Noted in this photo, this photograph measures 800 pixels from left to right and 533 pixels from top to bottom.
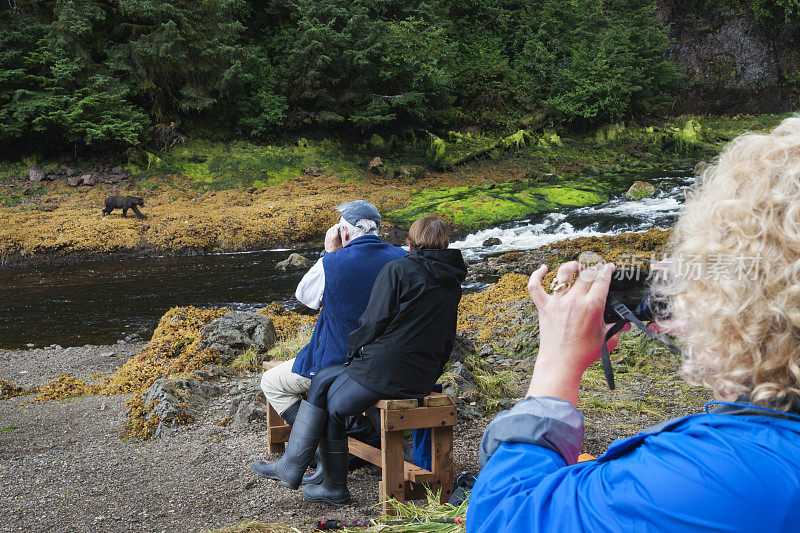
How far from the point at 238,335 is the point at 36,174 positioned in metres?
16.2

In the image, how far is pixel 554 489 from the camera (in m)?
0.89

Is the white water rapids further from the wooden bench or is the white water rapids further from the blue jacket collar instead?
the wooden bench

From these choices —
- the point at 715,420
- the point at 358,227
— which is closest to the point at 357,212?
the point at 358,227

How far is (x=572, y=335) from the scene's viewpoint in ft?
3.51

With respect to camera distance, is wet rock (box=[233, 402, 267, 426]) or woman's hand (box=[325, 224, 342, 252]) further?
wet rock (box=[233, 402, 267, 426])

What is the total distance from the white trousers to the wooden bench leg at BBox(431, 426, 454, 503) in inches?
34.0

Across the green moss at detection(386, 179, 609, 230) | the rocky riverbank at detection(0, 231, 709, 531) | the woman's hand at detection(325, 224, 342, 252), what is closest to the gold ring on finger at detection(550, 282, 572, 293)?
the rocky riverbank at detection(0, 231, 709, 531)

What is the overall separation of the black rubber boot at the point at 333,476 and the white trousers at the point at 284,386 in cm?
41

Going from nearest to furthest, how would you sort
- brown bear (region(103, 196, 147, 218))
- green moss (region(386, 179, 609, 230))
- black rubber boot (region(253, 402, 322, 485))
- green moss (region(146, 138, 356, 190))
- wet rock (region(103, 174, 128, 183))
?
black rubber boot (region(253, 402, 322, 485))
brown bear (region(103, 196, 147, 218))
green moss (region(386, 179, 609, 230))
wet rock (region(103, 174, 128, 183))
green moss (region(146, 138, 356, 190))

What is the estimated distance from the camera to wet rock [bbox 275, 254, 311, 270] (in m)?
14.4

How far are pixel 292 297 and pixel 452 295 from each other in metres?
8.86

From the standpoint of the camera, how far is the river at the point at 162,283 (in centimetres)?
1079

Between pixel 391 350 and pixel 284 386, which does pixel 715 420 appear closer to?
pixel 391 350

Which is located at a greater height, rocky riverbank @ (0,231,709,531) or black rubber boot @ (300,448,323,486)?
black rubber boot @ (300,448,323,486)
